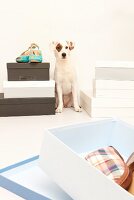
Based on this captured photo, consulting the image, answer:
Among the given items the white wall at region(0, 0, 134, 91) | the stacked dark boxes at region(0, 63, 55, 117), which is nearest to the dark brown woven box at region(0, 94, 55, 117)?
the stacked dark boxes at region(0, 63, 55, 117)

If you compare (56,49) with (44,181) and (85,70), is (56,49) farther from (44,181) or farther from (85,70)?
(44,181)

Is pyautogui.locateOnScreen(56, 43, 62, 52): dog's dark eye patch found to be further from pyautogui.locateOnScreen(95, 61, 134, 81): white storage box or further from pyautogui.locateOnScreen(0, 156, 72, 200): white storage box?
pyautogui.locateOnScreen(0, 156, 72, 200): white storage box

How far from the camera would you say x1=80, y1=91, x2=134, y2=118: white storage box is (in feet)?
3.46

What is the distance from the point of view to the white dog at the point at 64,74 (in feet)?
3.72

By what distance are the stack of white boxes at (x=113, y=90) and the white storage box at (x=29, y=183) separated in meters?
0.57

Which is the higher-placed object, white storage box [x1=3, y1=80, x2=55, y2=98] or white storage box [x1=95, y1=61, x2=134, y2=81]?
white storage box [x1=95, y1=61, x2=134, y2=81]

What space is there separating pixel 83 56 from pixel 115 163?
100cm

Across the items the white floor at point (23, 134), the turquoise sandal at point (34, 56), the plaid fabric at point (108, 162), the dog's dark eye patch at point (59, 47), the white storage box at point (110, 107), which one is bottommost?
the white floor at point (23, 134)

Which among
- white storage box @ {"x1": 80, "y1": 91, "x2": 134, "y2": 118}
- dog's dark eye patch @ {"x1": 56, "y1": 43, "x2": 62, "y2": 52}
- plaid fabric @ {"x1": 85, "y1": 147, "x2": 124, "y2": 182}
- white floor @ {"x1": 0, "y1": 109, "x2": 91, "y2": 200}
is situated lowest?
white floor @ {"x1": 0, "y1": 109, "x2": 91, "y2": 200}

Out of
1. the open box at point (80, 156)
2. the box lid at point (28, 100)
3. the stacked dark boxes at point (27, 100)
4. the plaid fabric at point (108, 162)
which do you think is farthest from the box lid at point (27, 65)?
the plaid fabric at point (108, 162)

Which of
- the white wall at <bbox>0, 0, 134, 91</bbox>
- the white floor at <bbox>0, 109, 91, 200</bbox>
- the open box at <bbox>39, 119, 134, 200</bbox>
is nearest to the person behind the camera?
the open box at <bbox>39, 119, 134, 200</bbox>

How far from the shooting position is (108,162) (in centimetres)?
40

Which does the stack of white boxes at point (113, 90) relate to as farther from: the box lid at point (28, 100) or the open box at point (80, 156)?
the open box at point (80, 156)

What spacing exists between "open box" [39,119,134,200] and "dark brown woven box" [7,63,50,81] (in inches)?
24.9
